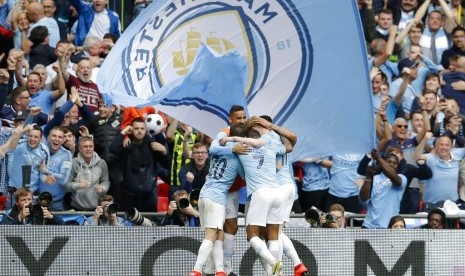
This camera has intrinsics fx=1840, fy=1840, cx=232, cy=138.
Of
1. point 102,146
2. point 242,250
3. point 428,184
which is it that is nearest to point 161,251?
point 242,250

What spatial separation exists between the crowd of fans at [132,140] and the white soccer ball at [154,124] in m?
0.12

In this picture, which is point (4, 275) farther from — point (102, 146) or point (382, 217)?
point (382, 217)

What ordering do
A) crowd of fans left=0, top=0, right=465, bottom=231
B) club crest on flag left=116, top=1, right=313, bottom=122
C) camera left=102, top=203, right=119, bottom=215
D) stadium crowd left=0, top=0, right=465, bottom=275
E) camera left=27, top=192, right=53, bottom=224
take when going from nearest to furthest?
camera left=27, top=192, right=53, bottom=224 → camera left=102, top=203, right=119, bottom=215 → stadium crowd left=0, top=0, right=465, bottom=275 → club crest on flag left=116, top=1, right=313, bottom=122 → crowd of fans left=0, top=0, right=465, bottom=231

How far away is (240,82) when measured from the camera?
884 inches

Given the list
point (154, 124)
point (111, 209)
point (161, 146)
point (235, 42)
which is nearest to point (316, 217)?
point (111, 209)

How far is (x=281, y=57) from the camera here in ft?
78.0

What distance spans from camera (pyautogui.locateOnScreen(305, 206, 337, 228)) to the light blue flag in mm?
935

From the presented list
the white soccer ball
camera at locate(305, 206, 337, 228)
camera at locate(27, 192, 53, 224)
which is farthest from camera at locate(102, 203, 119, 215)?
the white soccer ball

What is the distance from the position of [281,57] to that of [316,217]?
257 centimetres

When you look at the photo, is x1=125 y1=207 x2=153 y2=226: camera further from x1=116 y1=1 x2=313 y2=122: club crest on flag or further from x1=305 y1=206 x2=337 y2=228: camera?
x1=305 y1=206 x2=337 y2=228: camera

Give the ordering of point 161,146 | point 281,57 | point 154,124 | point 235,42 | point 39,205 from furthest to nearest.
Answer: point 154,124, point 161,146, point 281,57, point 235,42, point 39,205

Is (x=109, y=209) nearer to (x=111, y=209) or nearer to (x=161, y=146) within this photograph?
(x=111, y=209)

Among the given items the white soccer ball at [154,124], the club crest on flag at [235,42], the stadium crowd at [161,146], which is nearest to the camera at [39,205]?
the stadium crowd at [161,146]

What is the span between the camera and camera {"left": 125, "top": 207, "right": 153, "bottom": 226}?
22047 millimetres
